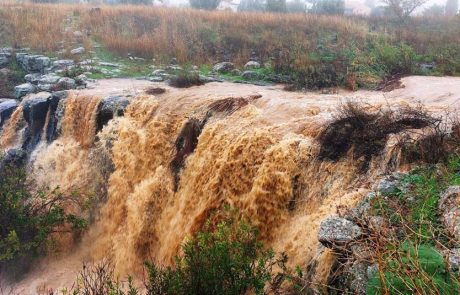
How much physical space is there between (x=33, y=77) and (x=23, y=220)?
321 inches

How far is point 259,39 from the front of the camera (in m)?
15.4

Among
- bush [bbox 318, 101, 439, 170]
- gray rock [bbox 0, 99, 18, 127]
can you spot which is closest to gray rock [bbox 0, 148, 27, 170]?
Result: gray rock [bbox 0, 99, 18, 127]

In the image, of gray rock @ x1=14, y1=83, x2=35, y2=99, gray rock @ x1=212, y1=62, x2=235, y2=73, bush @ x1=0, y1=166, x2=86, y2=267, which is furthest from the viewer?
gray rock @ x1=212, y1=62, x2=235, y2=73

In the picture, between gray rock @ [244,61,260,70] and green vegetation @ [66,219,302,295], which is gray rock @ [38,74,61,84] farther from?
green vegetation @ [66,219,302,295]

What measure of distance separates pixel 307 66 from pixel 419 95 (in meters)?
4.15

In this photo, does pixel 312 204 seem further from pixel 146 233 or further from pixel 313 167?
pixel 146 233

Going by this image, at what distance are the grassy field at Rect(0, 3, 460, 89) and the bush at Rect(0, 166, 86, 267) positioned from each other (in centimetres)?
649

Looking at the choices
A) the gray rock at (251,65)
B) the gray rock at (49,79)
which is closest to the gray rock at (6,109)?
the gray rock at (49,79)

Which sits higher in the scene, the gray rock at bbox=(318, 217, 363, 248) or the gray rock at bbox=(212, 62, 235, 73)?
the gray rock at bbox=(212, 62, 235, 73)

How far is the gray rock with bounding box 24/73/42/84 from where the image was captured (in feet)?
43.2

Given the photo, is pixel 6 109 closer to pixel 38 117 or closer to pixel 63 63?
pixel 38 117

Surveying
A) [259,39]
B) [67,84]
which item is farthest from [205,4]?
[67,84]

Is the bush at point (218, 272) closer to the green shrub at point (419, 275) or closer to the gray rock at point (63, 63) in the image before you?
the green shrub at point (419, 275)

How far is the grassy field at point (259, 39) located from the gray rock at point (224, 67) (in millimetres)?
460
